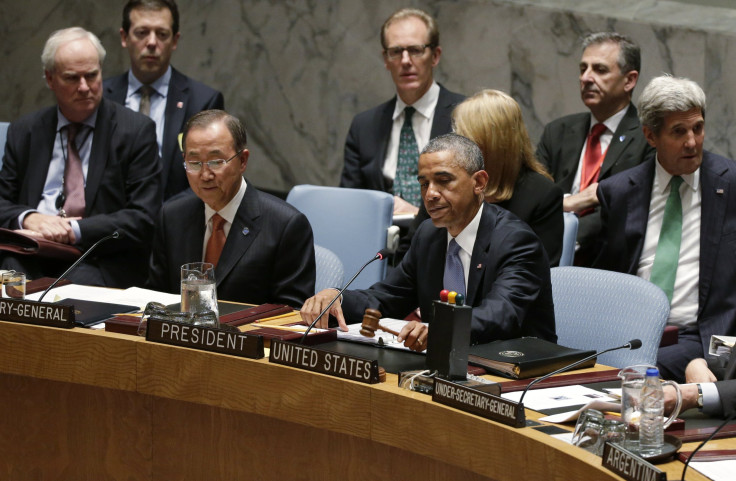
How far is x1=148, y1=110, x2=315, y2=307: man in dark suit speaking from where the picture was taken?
3480 mm

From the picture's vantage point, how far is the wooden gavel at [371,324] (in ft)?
9.04

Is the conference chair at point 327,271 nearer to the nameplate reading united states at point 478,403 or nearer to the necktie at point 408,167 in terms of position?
the necktie at point 408,167

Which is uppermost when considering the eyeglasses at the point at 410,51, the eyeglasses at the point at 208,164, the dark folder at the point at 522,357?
the eyeglasses at the point at 410,51

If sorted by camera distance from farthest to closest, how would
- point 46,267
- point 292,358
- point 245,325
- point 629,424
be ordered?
point 46,267 < point 245,325 < point 292,358 < point 629,424

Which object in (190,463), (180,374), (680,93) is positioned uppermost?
(680,93)

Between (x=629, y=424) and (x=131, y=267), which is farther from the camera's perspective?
(x=131, y=267)

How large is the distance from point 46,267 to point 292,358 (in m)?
2.09

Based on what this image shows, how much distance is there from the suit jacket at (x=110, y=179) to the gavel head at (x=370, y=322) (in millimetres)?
1804

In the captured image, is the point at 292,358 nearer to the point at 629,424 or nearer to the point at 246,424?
the point at 246,424

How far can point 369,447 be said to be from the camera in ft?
7.99

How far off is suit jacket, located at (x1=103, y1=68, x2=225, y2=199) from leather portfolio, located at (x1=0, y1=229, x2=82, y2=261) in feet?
2.36

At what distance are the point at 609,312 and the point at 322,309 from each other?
0.88 metres

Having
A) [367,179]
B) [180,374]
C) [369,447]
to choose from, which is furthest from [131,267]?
[369,447]

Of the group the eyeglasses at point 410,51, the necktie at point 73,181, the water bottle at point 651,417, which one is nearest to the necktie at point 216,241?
the necktie at point 73,181
